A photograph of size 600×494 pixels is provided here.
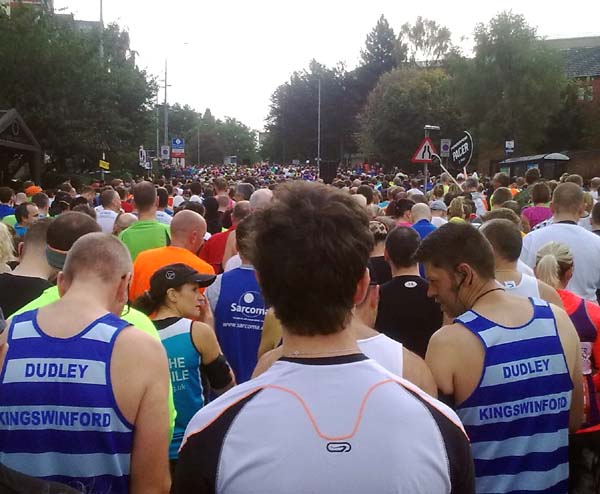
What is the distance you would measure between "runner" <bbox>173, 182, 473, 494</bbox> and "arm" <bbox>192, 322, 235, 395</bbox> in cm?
217

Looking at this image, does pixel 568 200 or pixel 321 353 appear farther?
pixel 568 200

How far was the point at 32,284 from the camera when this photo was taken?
4770mm

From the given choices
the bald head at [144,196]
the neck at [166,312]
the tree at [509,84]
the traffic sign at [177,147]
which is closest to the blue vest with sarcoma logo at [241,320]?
the neck at [166,312]

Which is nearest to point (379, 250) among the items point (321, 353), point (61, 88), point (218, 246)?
point (218, 246)

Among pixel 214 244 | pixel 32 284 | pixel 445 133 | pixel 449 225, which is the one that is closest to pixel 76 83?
pixel 214 244

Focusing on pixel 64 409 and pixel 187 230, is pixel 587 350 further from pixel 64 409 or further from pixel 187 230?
pixel 187 230

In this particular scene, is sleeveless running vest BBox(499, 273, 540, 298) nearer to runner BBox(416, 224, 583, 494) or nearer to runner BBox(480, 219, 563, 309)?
runner BBox(480, 219, 563, 309)

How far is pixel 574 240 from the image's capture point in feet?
19.6

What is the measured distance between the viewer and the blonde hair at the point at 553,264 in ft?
14.1

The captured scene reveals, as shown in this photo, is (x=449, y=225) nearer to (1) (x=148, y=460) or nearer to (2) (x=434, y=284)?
(2) (x=434, y=284)

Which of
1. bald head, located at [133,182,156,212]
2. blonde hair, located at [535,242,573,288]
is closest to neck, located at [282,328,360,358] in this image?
blonde hair, located at [535,242,573,288]

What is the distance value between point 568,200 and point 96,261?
4459mm

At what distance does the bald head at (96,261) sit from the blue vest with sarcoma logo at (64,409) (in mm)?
245

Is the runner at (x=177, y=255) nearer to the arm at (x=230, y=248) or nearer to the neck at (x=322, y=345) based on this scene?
the arm at (x=230, y=248)
